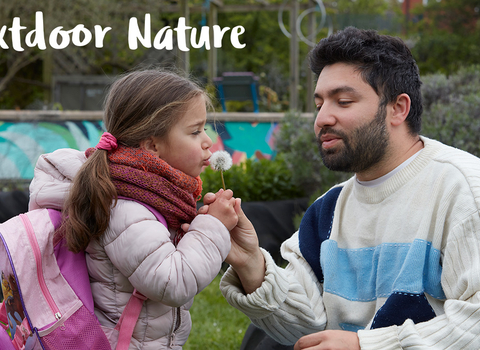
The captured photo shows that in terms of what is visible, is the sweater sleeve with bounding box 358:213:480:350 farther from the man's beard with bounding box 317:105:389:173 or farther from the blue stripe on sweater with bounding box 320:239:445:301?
the man's beard with bounding box 317:105:389:173

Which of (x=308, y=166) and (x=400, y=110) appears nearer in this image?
(x=400, y=110)

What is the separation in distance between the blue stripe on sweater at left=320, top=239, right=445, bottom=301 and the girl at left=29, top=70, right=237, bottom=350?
23.7 inches

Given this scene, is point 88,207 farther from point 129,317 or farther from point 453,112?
point 453,112

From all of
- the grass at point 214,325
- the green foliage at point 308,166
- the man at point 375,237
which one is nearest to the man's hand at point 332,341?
the man at point 375,237

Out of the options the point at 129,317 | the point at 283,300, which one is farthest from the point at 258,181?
the point at 129,317

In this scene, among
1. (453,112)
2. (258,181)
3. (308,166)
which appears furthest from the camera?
(258,181)

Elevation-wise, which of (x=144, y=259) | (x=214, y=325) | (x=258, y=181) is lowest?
(x=214, y=325)

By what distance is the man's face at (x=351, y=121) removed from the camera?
214cm

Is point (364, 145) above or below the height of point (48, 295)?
above

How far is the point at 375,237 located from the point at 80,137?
7198 millimetres

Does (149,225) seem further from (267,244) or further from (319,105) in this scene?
(267,244)

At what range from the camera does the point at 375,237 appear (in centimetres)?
218

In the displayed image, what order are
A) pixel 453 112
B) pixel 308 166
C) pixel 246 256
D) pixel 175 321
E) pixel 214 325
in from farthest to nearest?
pixel 308 166 → pixel 453 112 → pixel 214 325 → pixel 246 256 → pixel 175 321

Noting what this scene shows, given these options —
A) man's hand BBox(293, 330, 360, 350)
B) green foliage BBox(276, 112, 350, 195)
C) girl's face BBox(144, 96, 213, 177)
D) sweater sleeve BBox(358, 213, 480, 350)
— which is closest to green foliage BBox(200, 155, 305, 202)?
green foliage BBox(276, 112, 350, 195)
